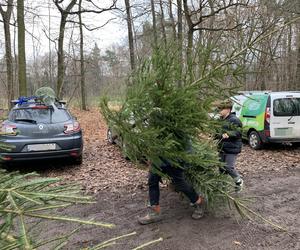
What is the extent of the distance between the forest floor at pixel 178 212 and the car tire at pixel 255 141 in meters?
1.78

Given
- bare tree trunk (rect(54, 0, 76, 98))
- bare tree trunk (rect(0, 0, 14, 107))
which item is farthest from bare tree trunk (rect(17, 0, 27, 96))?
bare tree trunk (rect(54, 0, 76, 98))

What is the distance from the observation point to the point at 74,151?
7453 millimetres

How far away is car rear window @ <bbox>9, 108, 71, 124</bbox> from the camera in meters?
7.29

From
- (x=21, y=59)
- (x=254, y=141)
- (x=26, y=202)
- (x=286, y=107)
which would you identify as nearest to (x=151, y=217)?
(x=26, y=202)

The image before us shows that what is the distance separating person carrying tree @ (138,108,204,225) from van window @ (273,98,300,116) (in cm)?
592

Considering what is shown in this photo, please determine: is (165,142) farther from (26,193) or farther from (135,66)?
(26,193)

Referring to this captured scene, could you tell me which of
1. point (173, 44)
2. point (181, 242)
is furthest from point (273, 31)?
point (181, 242)

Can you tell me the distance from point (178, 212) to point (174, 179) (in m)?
0.75

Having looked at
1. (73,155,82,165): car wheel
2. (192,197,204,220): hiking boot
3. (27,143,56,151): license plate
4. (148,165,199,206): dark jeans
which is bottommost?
(192,197,204,220): hiking boot

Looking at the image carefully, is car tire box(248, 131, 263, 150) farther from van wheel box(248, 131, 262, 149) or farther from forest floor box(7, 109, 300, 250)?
forest floor box(7, 109, 300, 250)

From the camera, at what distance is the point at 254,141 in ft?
33.9

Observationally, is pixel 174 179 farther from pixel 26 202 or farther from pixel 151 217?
pixel 26 202

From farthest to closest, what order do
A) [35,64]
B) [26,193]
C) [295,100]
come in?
[35,64]
[295,100]
[26,193]

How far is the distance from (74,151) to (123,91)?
13.3 ft
